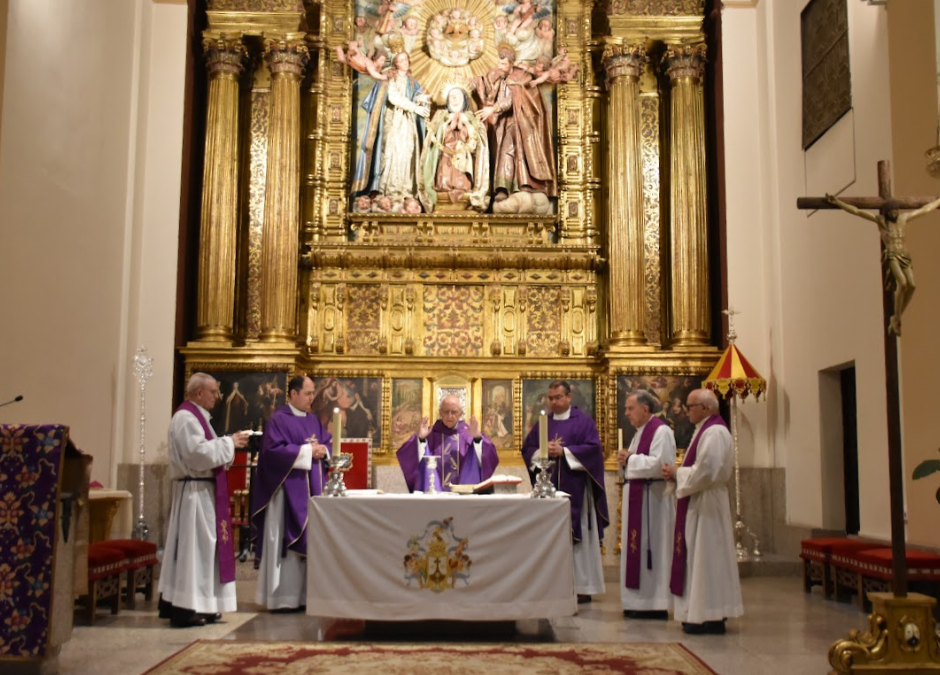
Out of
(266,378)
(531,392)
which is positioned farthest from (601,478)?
(266,378)

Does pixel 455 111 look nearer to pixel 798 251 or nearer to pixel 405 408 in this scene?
pixel 405 408

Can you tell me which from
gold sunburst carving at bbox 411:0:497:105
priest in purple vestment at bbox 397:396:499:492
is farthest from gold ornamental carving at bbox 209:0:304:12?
priest in purple vestment at bbox 397:396:499:492

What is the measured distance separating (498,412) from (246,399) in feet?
9.35

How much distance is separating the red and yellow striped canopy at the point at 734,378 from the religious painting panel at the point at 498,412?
7.53 ft

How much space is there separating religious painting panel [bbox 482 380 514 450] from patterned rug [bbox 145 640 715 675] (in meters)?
5.60

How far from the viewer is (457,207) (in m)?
12.9

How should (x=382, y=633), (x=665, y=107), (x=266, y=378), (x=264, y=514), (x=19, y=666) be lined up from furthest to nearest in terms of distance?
1. (x=665, y=107)
2. (x=266, y=378)
3. (x=264, y=514)
4. (x=382, y=633)
5. (x=19, y=666)

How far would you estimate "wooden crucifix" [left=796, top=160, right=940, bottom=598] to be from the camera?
5.34 meters

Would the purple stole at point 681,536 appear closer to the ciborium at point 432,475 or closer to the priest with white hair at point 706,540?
the priest with white hair at point 706,540

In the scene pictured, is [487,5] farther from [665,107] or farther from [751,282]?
[751,282]

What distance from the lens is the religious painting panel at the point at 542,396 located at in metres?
12.3

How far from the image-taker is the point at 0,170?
8.55m

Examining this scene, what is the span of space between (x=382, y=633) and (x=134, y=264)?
632 cm

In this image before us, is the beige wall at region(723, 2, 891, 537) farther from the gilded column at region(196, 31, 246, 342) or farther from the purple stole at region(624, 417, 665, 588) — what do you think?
the gilded column at region(196, 31, 246, 342)
